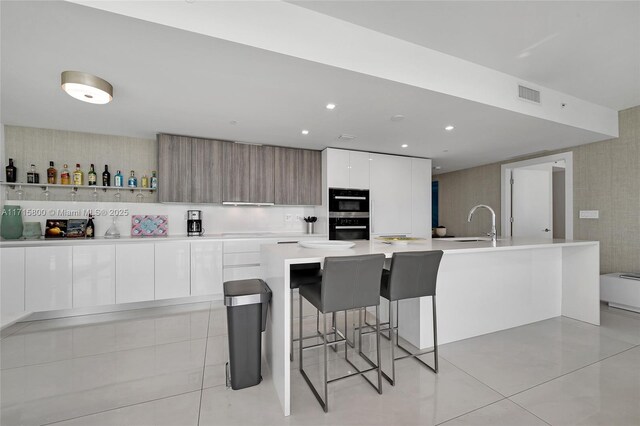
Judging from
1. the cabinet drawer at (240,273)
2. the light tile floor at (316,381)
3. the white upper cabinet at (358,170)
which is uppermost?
the white upper cabinet at (358,170)

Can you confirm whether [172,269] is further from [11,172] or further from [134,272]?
[11,172]

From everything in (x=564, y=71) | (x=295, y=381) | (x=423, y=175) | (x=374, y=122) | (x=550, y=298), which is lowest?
(x=295, y=381)

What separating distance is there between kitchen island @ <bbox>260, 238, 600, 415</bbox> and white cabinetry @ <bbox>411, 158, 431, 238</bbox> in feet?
6.92

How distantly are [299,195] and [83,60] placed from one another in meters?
2.97

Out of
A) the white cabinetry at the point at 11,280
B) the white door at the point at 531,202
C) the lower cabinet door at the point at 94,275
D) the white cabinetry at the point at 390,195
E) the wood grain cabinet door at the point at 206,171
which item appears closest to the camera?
the white cabinetry at the point at 11,280

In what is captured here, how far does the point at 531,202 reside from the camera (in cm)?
516

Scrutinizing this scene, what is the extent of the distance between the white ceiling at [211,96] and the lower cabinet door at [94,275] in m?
1.58

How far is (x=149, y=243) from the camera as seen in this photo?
10.9 ft

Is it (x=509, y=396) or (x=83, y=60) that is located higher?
(x=83, y=60)

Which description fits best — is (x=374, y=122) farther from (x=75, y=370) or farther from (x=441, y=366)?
(x=75, y=370)

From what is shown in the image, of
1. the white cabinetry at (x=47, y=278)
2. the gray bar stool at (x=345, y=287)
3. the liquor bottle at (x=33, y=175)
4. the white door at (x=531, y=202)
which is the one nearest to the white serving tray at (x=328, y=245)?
the gray bar stool at (x=345, y=287)

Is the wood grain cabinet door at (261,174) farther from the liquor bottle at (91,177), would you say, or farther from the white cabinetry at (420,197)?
the white cabinetry at (420,197)

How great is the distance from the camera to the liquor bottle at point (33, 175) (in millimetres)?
3329

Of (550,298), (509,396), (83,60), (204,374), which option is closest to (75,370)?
(204,374)
